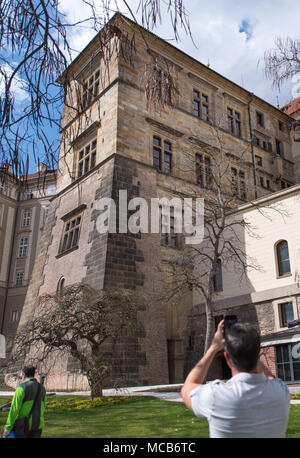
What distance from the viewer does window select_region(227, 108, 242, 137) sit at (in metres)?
28.6

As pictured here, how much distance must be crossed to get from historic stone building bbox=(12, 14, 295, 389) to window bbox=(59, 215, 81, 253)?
7cm

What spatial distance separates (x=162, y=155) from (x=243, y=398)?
21.5 metres

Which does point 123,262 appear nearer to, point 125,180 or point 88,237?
point 88,237

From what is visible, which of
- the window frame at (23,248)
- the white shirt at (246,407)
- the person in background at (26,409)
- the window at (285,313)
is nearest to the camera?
the white shirt at (246,407)

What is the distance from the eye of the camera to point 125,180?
67.8 feet

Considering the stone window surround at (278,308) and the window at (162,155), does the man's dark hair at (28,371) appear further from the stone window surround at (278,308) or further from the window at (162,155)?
the window at (162,155)

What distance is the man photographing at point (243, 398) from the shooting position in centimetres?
240

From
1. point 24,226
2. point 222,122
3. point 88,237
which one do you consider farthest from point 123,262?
point 24,226

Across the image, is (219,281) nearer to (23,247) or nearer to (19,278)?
(19,278)

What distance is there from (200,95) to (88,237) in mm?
13177

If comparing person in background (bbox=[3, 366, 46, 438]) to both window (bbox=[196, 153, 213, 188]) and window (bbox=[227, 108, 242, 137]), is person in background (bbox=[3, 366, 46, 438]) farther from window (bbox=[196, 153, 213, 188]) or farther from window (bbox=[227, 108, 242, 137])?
window (bbox=[227, 108, 242, 137])

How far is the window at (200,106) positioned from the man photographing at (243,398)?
25270 mm

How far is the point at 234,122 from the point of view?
28781mm

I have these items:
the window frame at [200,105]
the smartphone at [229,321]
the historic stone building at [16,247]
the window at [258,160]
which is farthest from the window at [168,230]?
the historic stone building at [16,247]
